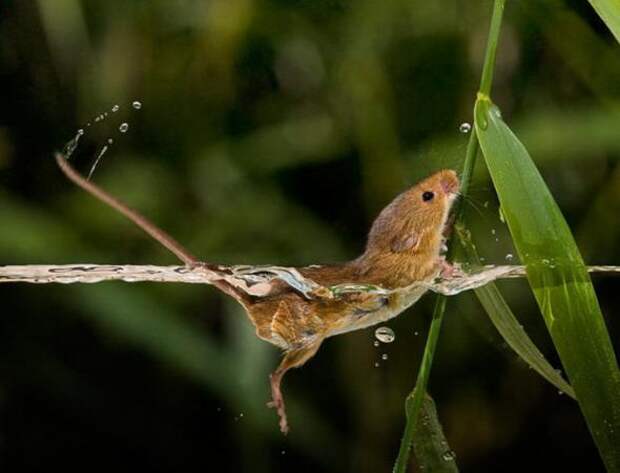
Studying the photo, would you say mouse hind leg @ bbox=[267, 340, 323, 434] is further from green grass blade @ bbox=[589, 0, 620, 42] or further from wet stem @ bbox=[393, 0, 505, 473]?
green grass blade @ bbox=[589, 0, 620, 42]

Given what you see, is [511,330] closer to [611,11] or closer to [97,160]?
[611,11]

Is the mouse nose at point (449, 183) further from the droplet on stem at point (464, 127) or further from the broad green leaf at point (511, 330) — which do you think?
the droplet on stem at point (464, 127)

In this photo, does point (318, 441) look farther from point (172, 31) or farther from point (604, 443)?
point (604, 443)

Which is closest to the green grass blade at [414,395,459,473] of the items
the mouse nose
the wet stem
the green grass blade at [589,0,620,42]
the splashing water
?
the wet stem

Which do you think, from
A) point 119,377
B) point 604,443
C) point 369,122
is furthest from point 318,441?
point 604,443

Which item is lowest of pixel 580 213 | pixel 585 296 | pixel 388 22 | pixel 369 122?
pixel 585 296

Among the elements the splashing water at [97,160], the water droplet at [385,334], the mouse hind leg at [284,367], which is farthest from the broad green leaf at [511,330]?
the splashing water at [97,160]
